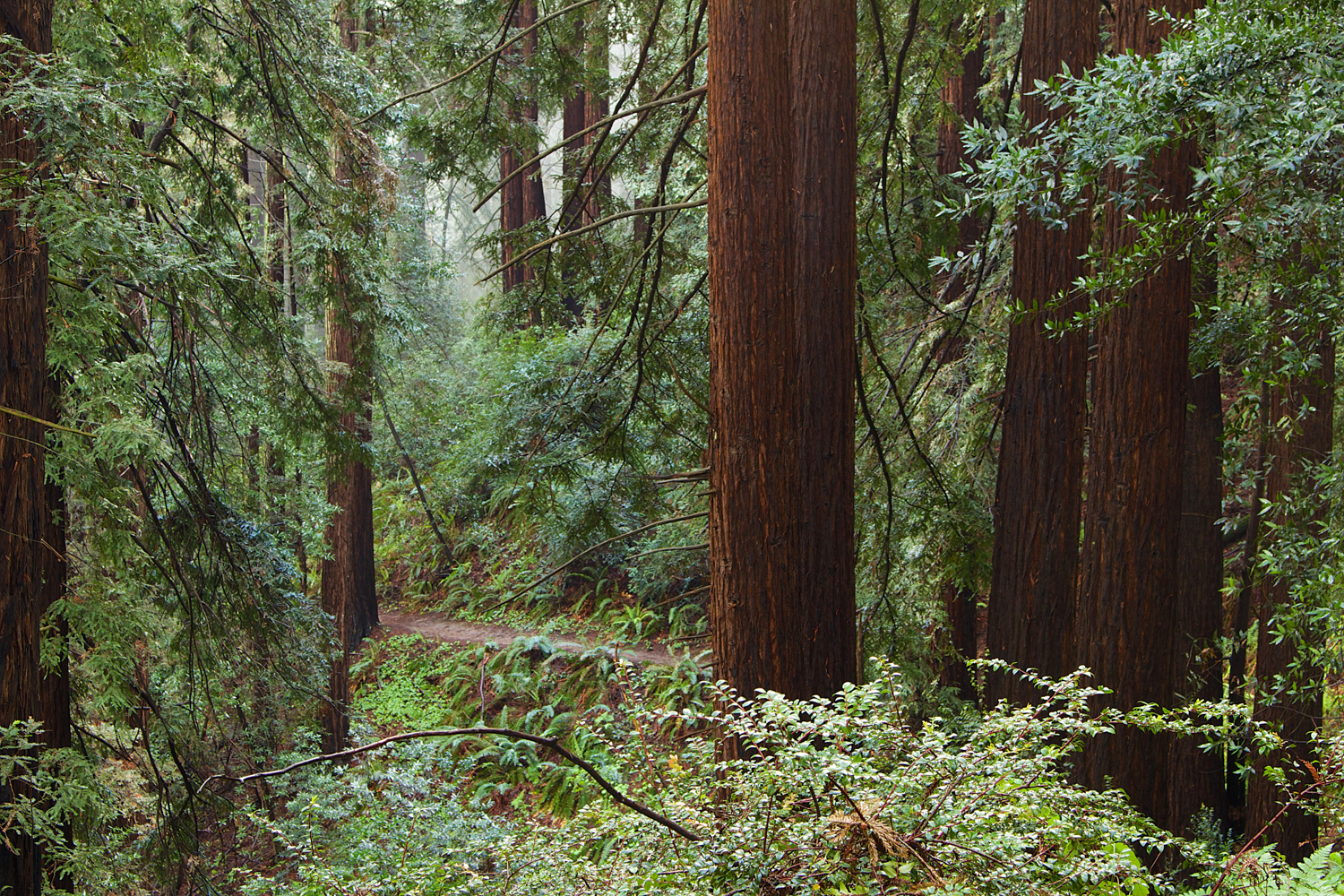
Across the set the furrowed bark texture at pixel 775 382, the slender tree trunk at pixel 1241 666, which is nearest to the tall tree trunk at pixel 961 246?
the slender tree trunk at pixel 1241 666

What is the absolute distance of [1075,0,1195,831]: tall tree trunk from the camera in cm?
502

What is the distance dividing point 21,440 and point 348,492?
29.2ft

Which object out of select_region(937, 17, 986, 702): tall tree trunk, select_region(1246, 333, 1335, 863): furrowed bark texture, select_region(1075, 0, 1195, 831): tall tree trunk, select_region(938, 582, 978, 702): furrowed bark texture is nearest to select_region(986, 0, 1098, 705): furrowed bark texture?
select_region(1075, 0, 1195, 831): tall tree trunk

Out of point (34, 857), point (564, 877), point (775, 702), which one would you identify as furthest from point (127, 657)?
point (775, 702)

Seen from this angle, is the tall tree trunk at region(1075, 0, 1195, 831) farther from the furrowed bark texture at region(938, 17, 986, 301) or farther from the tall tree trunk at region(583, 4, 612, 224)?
the furrowed bark texture at region(938, 17, 986, 301)

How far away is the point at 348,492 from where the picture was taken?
1278 cm

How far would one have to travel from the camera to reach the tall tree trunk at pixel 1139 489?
5.02 m

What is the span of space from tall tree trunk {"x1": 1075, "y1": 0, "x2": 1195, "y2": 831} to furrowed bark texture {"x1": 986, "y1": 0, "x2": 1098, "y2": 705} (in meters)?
0.67

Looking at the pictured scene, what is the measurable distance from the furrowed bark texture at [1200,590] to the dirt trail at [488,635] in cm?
559

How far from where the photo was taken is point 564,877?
8.55ft

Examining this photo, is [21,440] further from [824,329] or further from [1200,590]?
[1200,590]

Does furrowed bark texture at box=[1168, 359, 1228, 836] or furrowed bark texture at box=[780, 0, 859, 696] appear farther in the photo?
furrowed bark texture at box=[1168, 359, 1228, 836]

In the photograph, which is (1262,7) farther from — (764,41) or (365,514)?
(365,514)

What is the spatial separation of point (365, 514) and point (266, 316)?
6834mm
